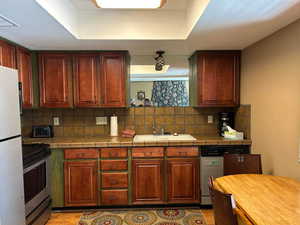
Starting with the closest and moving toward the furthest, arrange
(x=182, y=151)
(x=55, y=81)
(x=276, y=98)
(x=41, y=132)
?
(x=276, y=98)
(x=182, y=151)
(x=55, y=81)
(x=41, y=132)

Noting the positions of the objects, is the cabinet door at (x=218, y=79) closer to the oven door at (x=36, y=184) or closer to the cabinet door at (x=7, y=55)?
the oven door at (x=36, y=184)

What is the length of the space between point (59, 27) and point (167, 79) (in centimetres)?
207

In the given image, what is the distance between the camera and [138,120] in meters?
3.27

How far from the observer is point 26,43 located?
2.50 m

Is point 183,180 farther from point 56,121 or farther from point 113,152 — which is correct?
point 56,121

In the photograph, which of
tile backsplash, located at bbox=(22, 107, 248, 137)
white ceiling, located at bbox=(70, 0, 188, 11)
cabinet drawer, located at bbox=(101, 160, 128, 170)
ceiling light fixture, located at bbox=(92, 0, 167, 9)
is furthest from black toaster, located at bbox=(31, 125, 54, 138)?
ceiling light fixture, located at bbox=(92, 0, 167, 9)

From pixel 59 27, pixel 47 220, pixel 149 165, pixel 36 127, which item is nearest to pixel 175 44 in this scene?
pixel 59 27

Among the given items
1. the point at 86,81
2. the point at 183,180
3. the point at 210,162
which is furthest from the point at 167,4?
the point at 183,180

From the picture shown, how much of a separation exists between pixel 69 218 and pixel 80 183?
1.40 ft

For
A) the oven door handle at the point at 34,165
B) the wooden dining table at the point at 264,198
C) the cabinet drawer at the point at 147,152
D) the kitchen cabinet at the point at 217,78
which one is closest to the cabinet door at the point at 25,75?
the oven door handle at the point at 34,165

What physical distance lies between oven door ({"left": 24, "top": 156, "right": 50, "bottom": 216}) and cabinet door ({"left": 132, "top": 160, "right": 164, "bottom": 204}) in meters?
1.05

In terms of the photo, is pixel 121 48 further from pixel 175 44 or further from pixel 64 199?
Result: pixel 64 199

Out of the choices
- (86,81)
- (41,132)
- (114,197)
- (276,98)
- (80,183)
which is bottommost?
(114,197)

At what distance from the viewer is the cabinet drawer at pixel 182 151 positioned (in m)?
2.70
